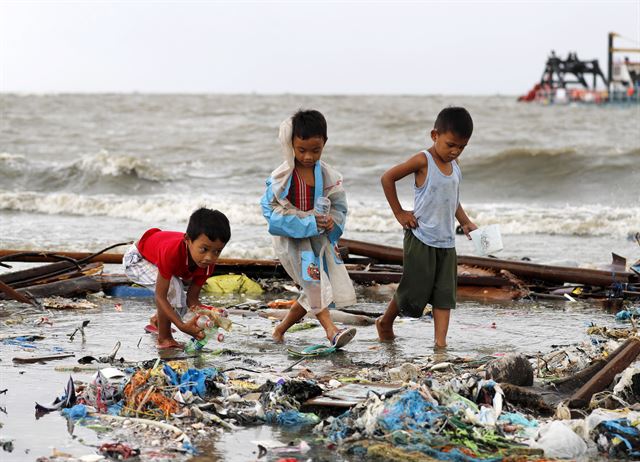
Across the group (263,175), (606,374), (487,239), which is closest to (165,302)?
(487,239)

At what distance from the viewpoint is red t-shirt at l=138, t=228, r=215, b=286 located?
643 centimetres

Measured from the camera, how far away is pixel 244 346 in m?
6.68

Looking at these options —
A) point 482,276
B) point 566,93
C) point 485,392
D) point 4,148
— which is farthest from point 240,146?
point 566,93

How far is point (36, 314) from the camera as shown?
307 inches

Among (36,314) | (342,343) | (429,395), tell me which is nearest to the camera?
(429,395)

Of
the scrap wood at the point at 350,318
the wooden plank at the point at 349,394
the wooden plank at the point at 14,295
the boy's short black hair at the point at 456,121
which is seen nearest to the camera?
the wooden plank at the point at 349,394

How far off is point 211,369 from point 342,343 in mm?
1232

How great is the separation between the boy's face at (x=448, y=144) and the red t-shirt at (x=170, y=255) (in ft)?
5.70

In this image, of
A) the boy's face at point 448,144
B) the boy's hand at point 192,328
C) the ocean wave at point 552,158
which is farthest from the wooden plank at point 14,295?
the ocean wave at point 552,158

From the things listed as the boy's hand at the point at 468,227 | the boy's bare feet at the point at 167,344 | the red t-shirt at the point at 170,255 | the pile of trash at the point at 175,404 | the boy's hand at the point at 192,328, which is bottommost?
the boy's bare feet at the point at 167,344

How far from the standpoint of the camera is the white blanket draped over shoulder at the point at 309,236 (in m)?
6.48

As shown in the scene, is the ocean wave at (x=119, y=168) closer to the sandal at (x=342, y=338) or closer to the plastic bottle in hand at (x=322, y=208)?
the plastic bottle in hand at (x=322, y=208)

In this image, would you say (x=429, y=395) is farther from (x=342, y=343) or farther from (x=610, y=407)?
(x=342, y=343)

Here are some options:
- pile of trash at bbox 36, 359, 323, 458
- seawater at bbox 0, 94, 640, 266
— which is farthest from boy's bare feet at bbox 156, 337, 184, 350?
seawater at bbox 0, 94, 640, 266
